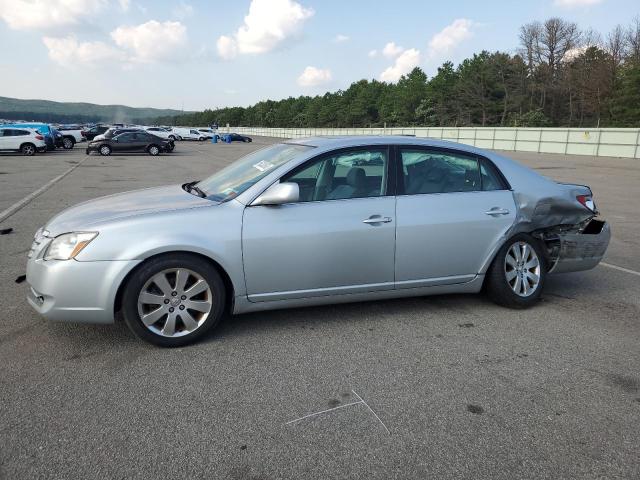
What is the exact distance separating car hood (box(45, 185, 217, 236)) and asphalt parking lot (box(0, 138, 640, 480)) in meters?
0.85

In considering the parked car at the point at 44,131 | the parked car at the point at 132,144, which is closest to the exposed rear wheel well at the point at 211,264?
the parked car at the point at 132,144

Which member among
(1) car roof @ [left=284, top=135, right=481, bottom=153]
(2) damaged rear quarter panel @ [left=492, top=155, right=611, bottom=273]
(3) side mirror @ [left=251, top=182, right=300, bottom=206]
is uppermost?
(1) car roof @ [left=284, top=135, right=481, bottom=153]

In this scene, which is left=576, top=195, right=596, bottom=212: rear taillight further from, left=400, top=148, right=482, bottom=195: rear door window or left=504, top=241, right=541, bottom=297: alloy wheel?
left=400, top=148, right=482, bottom=195: rear door window

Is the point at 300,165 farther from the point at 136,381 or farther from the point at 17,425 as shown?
the point at 17,425

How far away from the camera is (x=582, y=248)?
5.04m

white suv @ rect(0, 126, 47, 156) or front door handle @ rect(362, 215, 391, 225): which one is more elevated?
front door handle @ rect(362, 215, 391, 225)

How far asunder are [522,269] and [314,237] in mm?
2040

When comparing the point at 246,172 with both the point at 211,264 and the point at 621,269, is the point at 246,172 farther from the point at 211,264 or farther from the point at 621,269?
the point at 621,269

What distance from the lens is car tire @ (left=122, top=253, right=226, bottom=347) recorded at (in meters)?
3.66

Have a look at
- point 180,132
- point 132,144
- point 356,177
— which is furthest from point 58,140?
point 356,177

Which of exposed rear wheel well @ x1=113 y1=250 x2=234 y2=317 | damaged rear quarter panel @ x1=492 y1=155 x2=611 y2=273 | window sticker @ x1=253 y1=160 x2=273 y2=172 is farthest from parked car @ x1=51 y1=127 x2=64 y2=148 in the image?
damaged rear quarter panel @ x1=492 y1=155 x2=611 y2=273

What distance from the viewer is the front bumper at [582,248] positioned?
196 inches

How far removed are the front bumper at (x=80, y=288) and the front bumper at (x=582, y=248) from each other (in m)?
3.78

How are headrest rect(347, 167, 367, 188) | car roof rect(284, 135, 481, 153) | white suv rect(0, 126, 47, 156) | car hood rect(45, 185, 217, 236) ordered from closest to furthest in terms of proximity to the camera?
car hood rect(45, 185, 217, 236) → headrest rect(347, 167, 367, 188) → car roof rect(284, 135, 481, 153) → white suv rect(0, 126, 47, 156)
